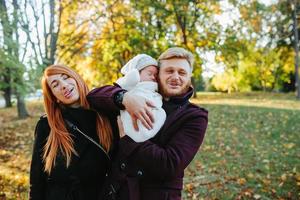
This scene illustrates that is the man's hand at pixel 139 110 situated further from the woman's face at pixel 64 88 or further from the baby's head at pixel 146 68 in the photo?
the woman's face at pixel 64 88

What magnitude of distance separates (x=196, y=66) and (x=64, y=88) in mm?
20387

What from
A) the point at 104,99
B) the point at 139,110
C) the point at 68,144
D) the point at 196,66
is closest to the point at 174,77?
the point at 139,110

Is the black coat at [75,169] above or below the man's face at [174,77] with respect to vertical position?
below

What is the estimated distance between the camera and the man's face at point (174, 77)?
2.25m

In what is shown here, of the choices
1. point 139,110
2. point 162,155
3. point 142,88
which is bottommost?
point 162,155

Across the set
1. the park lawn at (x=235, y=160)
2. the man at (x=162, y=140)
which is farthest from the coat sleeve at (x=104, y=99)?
the park lawn at (x=235, y=160)

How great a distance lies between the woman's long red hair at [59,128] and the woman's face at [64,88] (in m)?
0.03

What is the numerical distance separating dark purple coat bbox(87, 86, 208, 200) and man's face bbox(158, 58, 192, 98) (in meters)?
0.06

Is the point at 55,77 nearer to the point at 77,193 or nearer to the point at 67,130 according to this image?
the point at 67,130

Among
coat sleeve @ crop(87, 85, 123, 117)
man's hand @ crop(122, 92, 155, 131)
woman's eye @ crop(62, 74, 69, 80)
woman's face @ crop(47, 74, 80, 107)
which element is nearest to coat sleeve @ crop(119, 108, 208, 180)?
man's hand @ crop(122, 92, 155, 131)

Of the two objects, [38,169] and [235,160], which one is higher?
[38,169]

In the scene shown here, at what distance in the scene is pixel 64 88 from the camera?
2475 millimetres

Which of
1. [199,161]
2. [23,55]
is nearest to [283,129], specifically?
[199,161]

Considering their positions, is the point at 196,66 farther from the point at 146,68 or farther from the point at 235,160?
the point at 146,68
